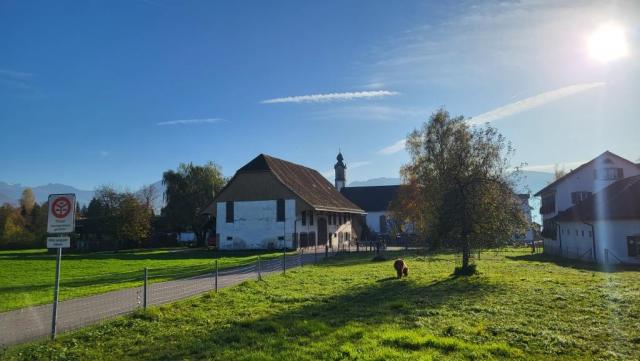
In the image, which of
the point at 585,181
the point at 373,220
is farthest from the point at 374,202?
the point at 585,181

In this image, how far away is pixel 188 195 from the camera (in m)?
64.0

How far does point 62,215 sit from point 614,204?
34692 millimetres

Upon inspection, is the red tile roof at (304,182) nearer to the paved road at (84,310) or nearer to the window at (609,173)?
the window at (609,173)

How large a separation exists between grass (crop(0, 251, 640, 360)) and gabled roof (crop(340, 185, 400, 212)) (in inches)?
2766

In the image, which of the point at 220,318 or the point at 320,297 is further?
the point at 320,297

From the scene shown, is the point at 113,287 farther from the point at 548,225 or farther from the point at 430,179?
the point at 548,225

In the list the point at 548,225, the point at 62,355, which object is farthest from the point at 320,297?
the point at 548,225

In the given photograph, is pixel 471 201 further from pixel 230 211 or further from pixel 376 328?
pixel 230 211

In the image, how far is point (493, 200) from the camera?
20.2 m

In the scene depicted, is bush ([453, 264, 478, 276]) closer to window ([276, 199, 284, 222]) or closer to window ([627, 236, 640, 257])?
window ([627, 236, 640, 257])

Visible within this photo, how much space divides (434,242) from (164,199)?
2053 inches

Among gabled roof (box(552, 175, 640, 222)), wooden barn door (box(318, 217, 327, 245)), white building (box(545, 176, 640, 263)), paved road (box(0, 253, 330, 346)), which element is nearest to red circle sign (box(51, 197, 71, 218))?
paved road (box(0, 253, 330, 346))

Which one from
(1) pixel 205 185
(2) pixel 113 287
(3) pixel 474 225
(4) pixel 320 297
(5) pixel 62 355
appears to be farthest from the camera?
(1) pixel 205 185

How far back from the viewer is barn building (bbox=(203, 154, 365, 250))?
1882 inches
